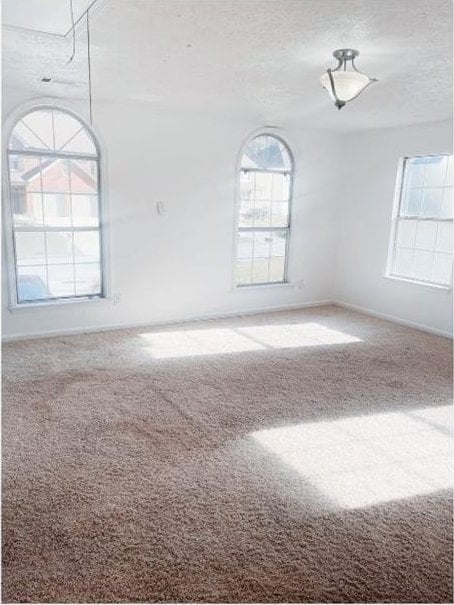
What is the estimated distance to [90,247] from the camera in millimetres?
4992

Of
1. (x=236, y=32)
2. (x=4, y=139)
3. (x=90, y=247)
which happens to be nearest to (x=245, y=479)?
(x=236, y=32)

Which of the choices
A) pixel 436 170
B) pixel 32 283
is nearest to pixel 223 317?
pixel 32 283

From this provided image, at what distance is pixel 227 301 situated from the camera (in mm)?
5863

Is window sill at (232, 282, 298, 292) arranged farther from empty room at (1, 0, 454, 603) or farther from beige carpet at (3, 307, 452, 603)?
beige carpet at (3, 307, 452, 603)

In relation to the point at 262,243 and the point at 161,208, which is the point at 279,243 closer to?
the point at 262,243

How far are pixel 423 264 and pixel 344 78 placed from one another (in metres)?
3.30

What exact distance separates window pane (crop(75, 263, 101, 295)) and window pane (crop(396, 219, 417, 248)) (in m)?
3.76

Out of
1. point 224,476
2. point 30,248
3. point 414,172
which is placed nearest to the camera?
point 224,476

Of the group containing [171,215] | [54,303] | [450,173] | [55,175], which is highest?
[450,173]

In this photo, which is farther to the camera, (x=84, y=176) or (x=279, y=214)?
(x=279, y=214)

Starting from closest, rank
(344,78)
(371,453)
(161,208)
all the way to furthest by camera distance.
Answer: (371,453) < (344,78) < (161,208)

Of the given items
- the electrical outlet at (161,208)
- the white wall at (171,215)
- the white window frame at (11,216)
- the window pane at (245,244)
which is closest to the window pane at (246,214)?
the window pane at (245,244)

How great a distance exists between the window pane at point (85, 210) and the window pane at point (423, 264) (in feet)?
12.8

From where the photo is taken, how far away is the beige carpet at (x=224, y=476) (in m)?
1.83
